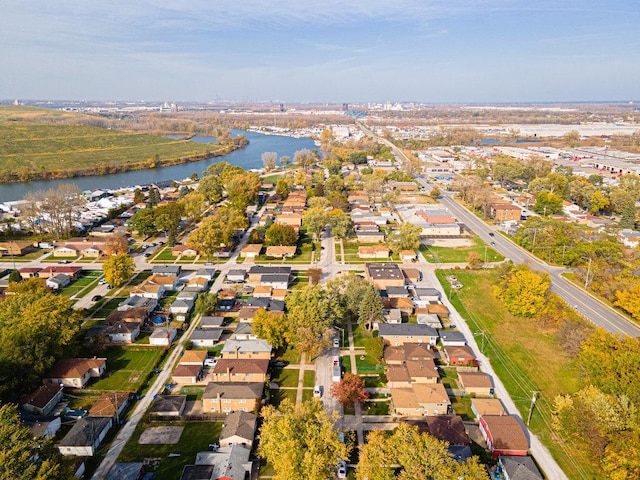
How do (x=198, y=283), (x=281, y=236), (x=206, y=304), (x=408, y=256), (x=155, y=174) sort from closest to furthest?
(x=206, y=304), (x=198, y=283), (x=408, y=256), (x=281, y=236), (x=155, y=174)

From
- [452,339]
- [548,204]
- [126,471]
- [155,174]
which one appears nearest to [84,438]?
[126,471]

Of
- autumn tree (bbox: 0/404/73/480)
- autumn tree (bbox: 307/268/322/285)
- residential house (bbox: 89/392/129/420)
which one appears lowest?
autumn tree (bbox: 307/268/322/285)

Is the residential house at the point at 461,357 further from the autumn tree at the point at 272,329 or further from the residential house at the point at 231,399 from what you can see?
the residential house at the point at 231,399

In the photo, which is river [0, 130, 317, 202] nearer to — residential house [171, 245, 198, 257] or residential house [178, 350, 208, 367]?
residential house [171, 245, 198, 257]

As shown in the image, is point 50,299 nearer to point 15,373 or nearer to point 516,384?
point 15,373

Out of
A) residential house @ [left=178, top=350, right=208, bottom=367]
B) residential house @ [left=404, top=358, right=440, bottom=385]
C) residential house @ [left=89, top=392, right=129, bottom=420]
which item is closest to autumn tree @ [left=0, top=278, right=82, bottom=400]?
residential house @ [left=89, top=392, right=129, bottom=420]

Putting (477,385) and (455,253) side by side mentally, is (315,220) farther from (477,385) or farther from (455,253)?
(477,385)

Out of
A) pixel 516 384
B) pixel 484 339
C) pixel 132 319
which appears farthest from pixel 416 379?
pixel 132 319
